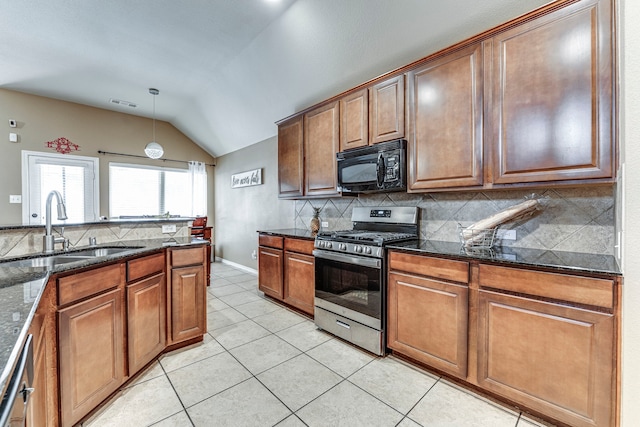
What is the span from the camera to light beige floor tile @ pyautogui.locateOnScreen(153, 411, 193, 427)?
1.57 meters

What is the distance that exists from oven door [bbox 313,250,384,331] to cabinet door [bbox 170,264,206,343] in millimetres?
1096

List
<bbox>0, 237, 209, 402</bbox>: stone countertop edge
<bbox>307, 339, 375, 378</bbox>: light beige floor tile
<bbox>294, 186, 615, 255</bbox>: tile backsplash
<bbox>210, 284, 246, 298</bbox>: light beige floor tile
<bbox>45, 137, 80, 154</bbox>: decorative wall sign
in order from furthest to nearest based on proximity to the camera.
Answer: <bbox>45, 137, 80, 154</bbox>: decorative wall sign
<bbox>210, 284, 246, 298</bbox>: light beige floor tile
<bbox>307, 339, 375, 378</bbox>: light beige floor tile
<bbox>294, 186, 615, 255</bbox>: tile backsplash
<bbox>0, 237, 209, 402</bbox>: stone countertop edge

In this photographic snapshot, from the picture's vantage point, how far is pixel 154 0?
8.13 feet

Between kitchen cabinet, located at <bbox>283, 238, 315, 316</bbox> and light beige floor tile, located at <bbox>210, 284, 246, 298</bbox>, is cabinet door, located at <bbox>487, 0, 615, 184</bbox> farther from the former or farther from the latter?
light beige floor tile, located at <bbox>210, 284, 246, 298</bbox>

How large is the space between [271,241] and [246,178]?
2205mm

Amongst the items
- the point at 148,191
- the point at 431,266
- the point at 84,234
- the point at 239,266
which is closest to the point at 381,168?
the point at 431,266

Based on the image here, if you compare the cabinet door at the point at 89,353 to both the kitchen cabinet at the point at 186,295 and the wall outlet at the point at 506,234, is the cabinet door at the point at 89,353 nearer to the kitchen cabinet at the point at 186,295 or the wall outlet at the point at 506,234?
the kitchen cabinet at the point at 186,295

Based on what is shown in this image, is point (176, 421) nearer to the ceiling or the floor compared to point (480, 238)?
nearer to the floor

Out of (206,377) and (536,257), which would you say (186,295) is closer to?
(206,377)

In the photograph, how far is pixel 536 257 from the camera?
1.72 m

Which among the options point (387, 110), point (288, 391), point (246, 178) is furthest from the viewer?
point (246, 178)

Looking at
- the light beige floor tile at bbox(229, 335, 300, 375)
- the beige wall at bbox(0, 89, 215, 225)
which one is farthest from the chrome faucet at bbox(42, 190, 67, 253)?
the beige wall at bbox(0, 89, 215, 225)

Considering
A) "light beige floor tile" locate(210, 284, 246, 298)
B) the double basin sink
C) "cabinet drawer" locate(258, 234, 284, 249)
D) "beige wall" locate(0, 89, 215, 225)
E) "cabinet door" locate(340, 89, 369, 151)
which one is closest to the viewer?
the double basin sink

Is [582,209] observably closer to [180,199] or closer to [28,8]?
[28,8]
